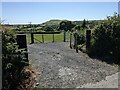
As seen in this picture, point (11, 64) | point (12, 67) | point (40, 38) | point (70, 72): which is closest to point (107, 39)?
point (70, 72)

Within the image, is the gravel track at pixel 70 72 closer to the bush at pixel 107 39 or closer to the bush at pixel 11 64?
the bush at pixel 11 64

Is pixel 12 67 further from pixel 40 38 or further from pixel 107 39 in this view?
pixel 40 38

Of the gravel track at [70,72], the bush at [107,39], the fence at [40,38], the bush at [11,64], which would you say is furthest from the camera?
the fence at [40,38]

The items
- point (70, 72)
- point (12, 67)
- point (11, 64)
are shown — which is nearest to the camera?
point (11, 64)

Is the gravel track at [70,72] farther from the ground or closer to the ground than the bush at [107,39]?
closer to the ground

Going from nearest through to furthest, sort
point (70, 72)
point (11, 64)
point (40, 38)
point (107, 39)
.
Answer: point (11, 64) → point (70, 72) → point (107, 39) → point (40, 38)

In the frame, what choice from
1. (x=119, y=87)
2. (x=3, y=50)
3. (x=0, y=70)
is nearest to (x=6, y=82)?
(x=0, y=70)

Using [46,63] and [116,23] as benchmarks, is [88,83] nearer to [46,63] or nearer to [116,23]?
[46,63]

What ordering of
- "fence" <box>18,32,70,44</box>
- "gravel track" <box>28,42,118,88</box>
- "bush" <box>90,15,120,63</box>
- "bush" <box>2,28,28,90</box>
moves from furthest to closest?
"fence" <box>18,32,70,44</box>, "bush" <box>90,15,120,63</box>, "gravel track" <box>28,42,118,88</box>, "bush" <box>2,28,28,90</box>

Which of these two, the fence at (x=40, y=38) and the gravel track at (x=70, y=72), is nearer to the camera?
the gravel track at (x=70, y=72)

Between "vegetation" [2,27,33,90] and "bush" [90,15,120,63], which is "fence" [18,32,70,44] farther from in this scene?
"vegetation" [2,27,33,90]

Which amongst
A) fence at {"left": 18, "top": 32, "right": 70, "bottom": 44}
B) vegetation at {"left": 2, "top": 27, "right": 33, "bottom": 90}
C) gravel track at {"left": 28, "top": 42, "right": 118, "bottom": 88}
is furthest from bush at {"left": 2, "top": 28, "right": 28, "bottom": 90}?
fence at {"left": 18, "top": 32, "right": 70, "bottom": 44}

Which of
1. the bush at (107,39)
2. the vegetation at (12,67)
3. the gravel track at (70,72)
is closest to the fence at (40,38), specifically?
the bush at (107,39)

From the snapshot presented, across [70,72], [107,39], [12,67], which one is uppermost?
[107,39]
